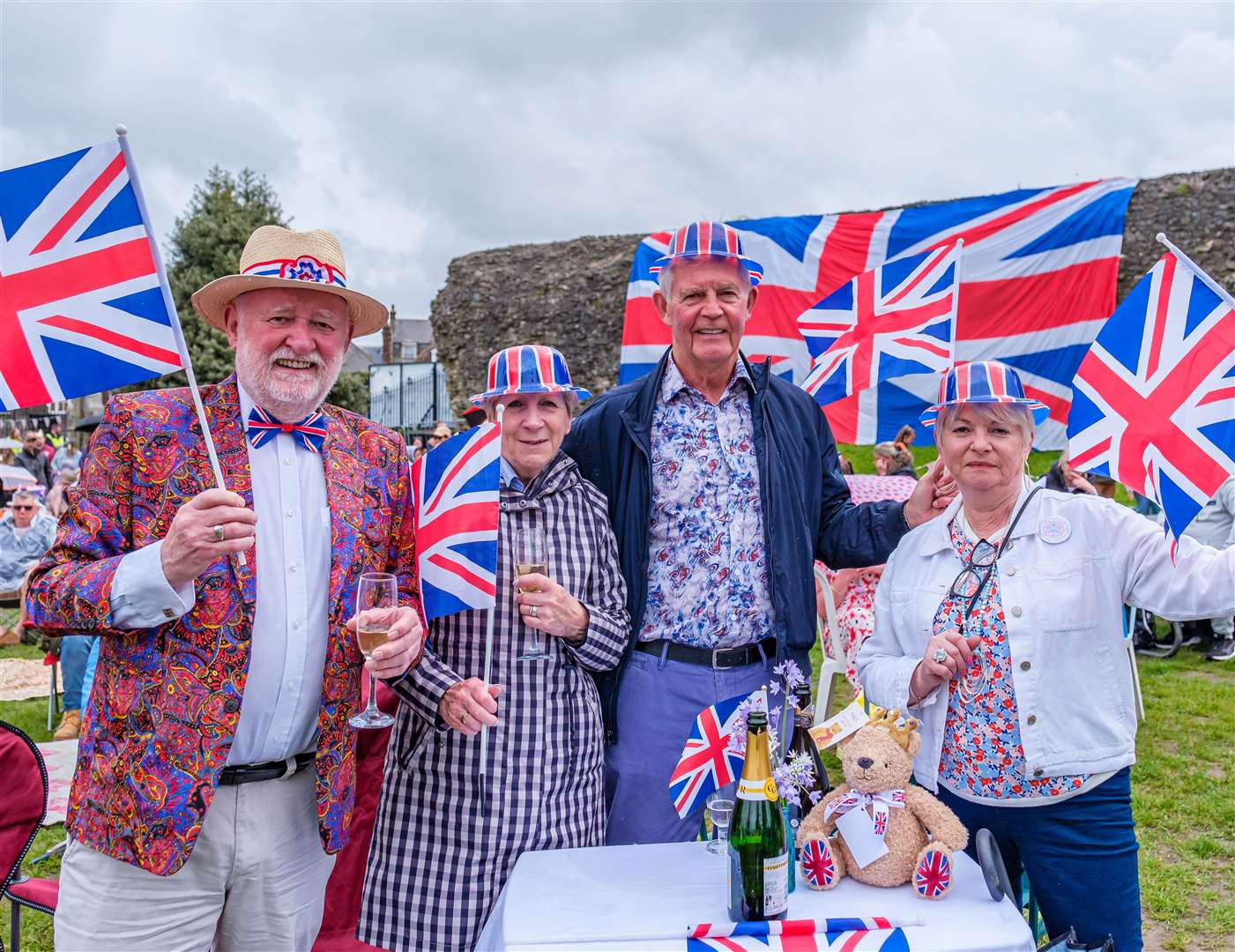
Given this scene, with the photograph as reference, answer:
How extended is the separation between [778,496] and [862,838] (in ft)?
3.63

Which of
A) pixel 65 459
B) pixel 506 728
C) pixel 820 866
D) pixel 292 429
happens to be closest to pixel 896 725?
pixel 820 866

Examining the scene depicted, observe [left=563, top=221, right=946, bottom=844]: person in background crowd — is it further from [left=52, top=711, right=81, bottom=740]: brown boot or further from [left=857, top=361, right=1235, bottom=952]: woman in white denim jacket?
[left=52, top=711, right=81, bottom=740]: brown boot

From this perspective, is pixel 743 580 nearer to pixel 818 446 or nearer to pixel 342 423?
pixel 818 446

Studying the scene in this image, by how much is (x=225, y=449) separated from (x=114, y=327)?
389 millimetres

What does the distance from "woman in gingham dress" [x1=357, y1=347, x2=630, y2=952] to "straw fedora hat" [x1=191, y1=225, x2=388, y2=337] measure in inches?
21.2

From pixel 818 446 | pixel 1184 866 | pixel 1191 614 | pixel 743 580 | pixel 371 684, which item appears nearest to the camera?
pixel 371 684

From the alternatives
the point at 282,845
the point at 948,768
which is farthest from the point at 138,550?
the point at 948,768

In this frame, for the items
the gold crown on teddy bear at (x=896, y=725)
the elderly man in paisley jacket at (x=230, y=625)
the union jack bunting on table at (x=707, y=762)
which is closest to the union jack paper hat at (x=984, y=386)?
the gold crown on teddy bear at (x=896, y=725)

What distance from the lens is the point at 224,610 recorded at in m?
2.06

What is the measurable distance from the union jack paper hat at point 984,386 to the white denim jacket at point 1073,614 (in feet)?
0.95

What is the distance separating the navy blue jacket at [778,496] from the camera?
2812 mm

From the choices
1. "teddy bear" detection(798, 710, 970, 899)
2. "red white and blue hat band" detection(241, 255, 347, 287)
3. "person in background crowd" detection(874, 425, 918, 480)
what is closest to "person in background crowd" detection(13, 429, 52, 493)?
"person in background crowd" detection(874, 425, 918, 480)

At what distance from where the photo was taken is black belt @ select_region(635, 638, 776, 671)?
276cm

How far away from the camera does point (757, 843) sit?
1922mm
